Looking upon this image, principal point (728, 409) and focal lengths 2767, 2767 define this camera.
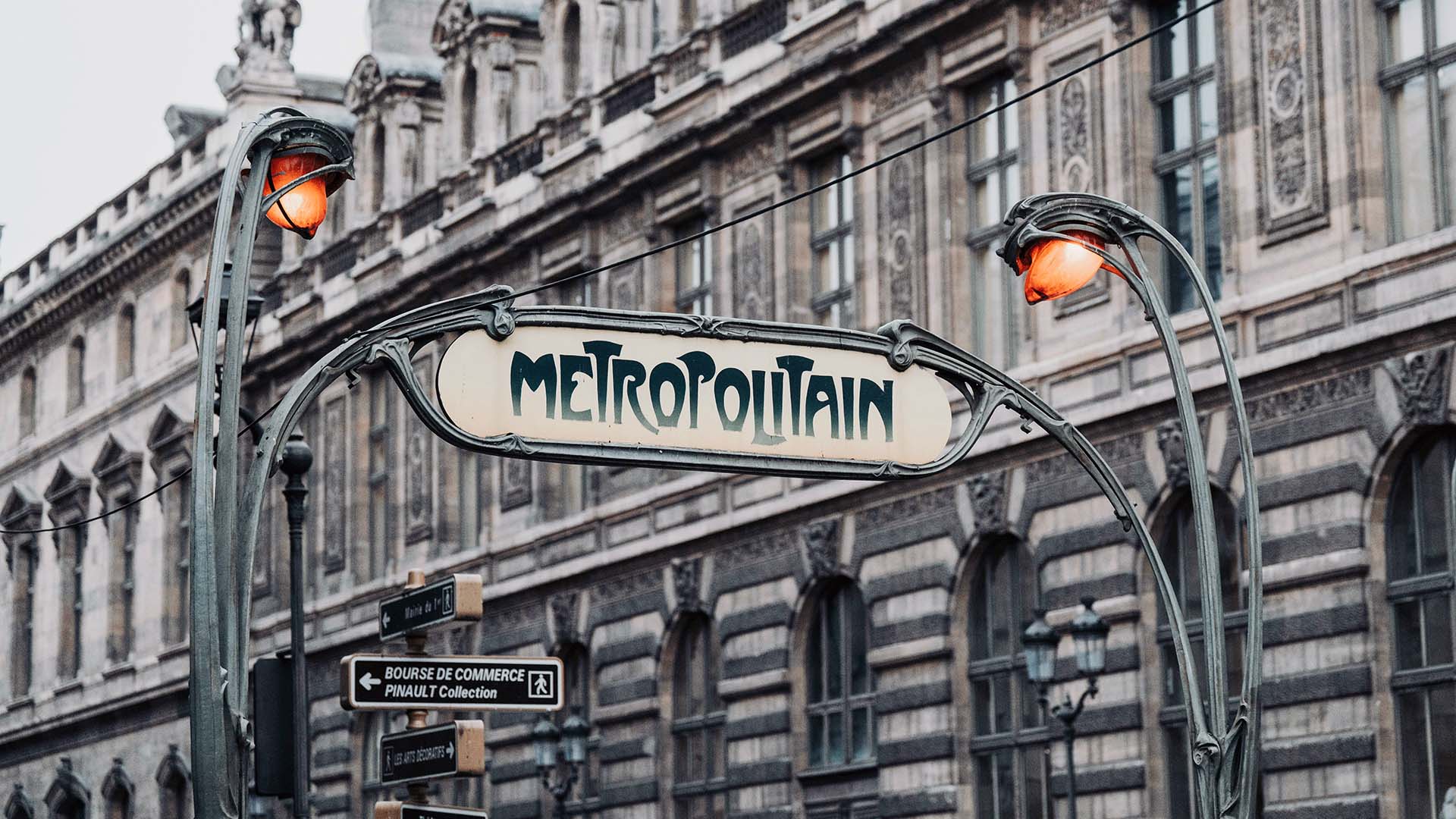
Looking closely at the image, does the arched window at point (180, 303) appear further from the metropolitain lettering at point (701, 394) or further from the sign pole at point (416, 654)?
the metropolitain lettering at point (701, 394)

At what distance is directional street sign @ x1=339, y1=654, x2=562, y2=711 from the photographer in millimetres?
15195

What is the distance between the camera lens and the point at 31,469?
2424 inches

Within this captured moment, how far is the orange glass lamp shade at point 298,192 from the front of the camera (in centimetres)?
1323

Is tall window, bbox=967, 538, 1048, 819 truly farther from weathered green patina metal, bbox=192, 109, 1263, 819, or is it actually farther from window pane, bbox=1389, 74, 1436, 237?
weathered green patina metal, bbox=192, 109, 1263, 819

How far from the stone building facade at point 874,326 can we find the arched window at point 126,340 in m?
3.39

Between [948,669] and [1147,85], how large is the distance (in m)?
6.57

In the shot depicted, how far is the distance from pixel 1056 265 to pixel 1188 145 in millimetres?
14469

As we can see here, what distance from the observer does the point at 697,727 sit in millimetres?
35062

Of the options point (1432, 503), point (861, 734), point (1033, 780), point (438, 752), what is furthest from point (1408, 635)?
point (438, 752)

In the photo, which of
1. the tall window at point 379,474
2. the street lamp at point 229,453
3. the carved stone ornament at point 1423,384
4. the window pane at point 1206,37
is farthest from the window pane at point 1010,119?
the street lamp at point 229,453

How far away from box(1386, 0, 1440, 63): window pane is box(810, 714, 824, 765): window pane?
11.4m

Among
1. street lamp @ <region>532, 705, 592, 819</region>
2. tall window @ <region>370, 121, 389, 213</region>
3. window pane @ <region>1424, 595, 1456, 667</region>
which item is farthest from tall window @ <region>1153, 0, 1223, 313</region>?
tall window @ <region>370, 121, 389, 213</region>

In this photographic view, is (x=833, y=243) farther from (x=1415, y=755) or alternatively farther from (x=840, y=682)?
(x=1415, y=755)

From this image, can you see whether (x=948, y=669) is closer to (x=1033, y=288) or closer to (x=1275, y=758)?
(x=1275, y=758)
